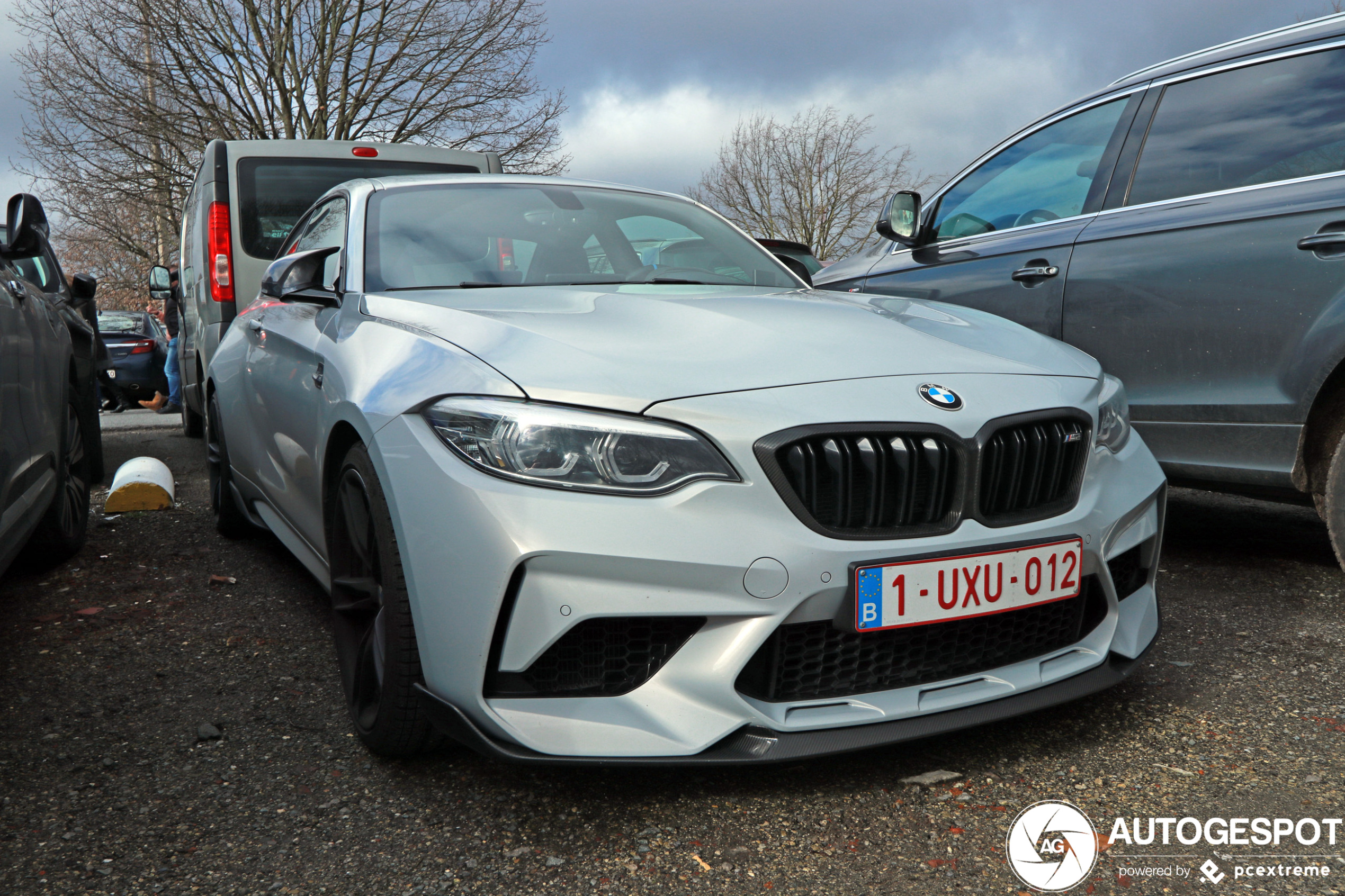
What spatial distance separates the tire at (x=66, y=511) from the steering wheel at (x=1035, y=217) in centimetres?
375

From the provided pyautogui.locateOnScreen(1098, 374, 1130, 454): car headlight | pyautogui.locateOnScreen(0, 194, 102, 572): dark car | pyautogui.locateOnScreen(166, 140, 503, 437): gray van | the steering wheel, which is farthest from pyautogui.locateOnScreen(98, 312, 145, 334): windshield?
pyautogui.locateOnScreen(1098, 374, 1130, 454): car headlight

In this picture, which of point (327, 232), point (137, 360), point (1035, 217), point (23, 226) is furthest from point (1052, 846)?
point (137, 360)

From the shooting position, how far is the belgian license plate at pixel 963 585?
1.92 meters

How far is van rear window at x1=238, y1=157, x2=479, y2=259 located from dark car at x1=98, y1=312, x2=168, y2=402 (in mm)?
8295

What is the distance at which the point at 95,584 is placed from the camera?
152 inches

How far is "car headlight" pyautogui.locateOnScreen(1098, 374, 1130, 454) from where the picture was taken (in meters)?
2.35

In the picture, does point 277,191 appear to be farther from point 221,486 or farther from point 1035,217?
point 1035,217

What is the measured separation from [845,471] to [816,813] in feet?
2.20

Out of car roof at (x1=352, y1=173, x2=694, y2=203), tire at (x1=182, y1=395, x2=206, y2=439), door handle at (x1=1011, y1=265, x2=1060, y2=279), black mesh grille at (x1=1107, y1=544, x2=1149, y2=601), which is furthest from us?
tire at (x1=182, y1=395, x2=206, y2=439)

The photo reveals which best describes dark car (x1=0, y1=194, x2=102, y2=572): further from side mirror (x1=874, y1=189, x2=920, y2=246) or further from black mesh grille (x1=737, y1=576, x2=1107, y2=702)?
side mirror (x1=874, y1=189, x2=920, y2=246)

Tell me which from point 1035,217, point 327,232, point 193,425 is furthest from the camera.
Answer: point 193,425

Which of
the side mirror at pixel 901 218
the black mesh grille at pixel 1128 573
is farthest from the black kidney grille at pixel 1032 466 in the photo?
the side mirror at pixel 901 218

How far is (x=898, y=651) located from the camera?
203 centimetres

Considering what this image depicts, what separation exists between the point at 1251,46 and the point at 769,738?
3020 millimetres
